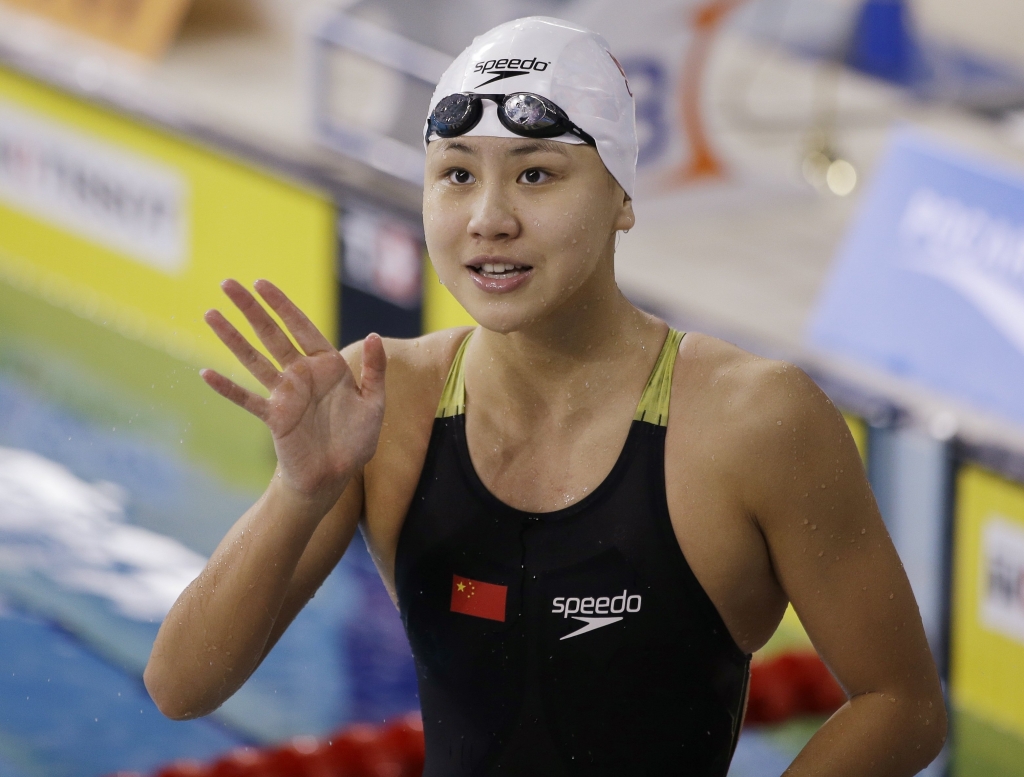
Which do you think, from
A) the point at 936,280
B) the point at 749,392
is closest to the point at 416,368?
the point at 749,392

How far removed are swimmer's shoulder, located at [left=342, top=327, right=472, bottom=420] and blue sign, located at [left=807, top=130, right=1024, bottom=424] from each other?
8.56ft

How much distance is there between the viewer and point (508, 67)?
157 centimetres

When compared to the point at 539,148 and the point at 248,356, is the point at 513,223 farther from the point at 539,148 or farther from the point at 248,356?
the point at 248,356

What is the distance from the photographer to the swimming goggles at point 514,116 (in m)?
1.51

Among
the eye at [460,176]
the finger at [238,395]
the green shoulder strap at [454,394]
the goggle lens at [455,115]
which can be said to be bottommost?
the green shoulder strap at [454,394]

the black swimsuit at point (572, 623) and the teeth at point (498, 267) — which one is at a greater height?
the teeth at point (498, 267)

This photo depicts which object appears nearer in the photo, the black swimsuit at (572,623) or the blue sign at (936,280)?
the black swimsuit at (572,623)

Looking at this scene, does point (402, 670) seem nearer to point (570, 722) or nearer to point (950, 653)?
point (950, 653)

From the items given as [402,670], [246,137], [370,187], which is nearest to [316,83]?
[246,137]

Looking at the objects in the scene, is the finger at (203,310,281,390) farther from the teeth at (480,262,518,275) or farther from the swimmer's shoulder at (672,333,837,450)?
the swimmer's shoulder at (672,333,837,450)

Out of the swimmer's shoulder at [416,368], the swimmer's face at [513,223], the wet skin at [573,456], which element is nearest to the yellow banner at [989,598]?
the wet skin at [573,456]

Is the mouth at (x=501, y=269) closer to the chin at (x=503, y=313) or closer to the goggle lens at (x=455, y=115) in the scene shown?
the chin at (x=503, y=313)

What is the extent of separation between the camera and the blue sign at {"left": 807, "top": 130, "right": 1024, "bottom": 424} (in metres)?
4.14

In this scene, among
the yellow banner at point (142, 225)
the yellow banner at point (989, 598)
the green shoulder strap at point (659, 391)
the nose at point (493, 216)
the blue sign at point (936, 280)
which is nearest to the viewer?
the nose at point (493, 216)
